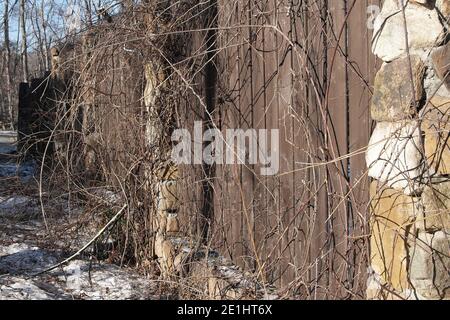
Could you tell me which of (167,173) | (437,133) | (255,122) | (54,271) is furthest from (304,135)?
(54,271)

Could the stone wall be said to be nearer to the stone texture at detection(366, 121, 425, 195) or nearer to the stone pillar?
the stone texture at detection(366, 121, 425, 195)

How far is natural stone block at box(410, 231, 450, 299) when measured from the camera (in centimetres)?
224

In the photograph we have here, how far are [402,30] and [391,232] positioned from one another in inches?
33.1

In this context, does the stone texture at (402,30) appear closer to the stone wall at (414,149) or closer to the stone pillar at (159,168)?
the stone wall at (414,149)

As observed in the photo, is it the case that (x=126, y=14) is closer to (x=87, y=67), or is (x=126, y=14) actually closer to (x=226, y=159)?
(x=87, y=67)

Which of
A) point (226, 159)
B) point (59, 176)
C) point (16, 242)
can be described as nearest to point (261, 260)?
point (226, 159)

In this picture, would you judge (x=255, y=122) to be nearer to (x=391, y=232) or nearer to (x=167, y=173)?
(x=167, y=173)

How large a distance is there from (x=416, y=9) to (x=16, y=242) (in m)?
5.06

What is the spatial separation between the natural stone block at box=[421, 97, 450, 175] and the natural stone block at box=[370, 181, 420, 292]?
171 millimetres

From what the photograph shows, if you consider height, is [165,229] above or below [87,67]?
below

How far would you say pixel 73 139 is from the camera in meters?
5.48

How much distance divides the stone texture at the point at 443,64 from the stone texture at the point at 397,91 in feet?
0.22

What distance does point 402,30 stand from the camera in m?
2.36

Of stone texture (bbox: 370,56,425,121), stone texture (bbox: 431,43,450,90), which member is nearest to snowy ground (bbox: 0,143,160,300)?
stone texture (bbox: 370,56,425,121)
